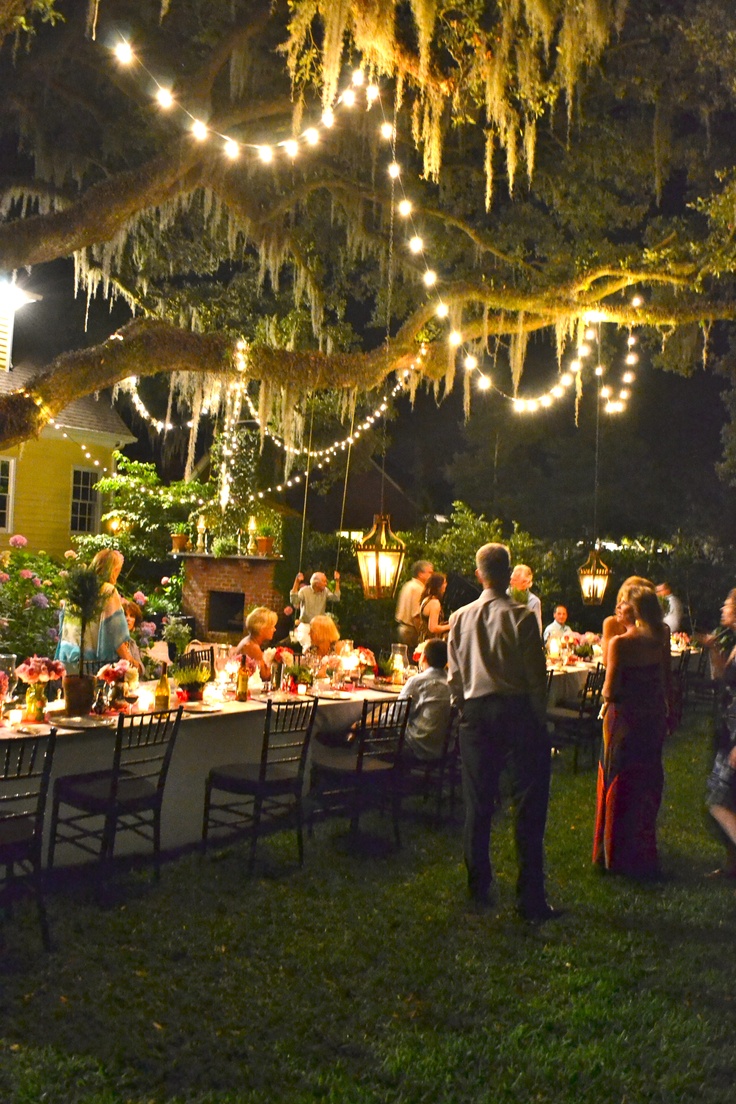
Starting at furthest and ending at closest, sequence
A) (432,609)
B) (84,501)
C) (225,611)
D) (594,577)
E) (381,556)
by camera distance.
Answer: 1. (84,501)
2. (225,611)
3. (594,577)
4. (432,609)
5. (381,556)

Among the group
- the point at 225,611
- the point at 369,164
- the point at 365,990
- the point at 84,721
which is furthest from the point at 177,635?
the point at 365,990

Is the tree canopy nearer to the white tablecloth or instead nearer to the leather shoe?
the white tablecloth

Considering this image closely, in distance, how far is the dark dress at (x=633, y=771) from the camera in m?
5.63

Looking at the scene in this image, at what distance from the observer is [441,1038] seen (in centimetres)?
378

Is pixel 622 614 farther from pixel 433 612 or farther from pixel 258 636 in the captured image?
pixel 433 612

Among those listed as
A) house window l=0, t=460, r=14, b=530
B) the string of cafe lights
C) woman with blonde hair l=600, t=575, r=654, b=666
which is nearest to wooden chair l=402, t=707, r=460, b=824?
woman with blonde hair l=600, t=575, r=654, b=666

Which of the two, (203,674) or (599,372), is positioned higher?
(599,372)

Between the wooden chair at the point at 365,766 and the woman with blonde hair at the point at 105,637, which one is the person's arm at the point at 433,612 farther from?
the woman with blonde hair at the point at 105,637

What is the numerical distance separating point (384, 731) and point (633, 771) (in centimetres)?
173

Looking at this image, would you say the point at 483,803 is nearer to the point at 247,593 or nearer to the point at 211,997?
the point at 211,997

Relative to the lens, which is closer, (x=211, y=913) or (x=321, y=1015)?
(x=321, y=1015)

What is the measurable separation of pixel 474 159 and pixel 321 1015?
38.5ft

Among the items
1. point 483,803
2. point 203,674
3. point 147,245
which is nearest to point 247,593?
point 147,245

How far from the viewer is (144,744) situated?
5496 millimetres
